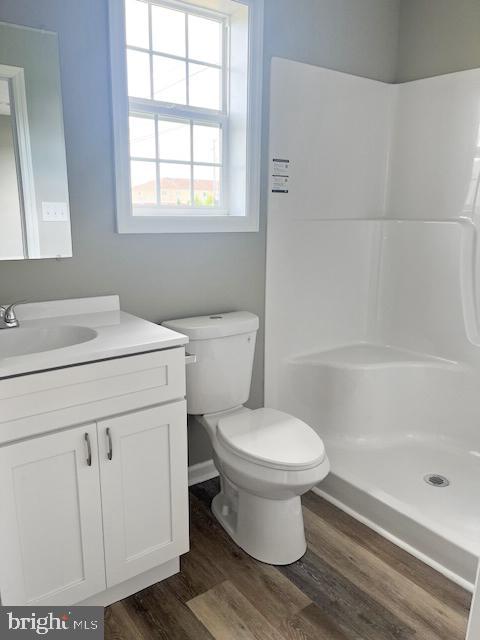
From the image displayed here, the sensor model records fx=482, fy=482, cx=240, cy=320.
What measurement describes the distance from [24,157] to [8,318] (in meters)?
0.56

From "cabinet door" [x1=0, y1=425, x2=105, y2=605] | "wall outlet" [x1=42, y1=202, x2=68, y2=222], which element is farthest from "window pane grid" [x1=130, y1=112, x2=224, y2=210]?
"cabinet door" [x1=0, y1=425, x2=105, y2=605]

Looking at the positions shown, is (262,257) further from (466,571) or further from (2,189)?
(466,571)

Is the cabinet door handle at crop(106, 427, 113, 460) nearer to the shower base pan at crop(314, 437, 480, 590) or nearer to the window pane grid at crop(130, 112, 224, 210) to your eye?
the window pane grid at crop(130, 112, 224, 210)

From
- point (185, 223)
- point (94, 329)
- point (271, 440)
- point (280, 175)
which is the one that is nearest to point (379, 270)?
point (280, 175)

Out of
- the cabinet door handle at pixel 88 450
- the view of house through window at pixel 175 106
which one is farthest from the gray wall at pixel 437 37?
the cabinet door handle at pixel 88 450

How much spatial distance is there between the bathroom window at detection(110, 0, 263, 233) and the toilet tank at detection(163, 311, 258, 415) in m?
0.43

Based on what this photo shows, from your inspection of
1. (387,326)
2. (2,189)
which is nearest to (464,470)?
(387,326)

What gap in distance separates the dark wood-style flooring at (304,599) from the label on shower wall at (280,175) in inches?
61.2

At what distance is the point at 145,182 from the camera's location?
2074mm

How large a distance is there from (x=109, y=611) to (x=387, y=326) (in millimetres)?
1998

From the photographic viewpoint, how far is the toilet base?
71.4 inches

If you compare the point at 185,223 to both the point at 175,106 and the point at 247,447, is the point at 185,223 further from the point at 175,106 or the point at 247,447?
the point at 247,447

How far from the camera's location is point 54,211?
175 centimetres

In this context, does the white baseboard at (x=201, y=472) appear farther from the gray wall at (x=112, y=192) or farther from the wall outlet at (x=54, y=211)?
the wall outlet at (x=54, y=211)
